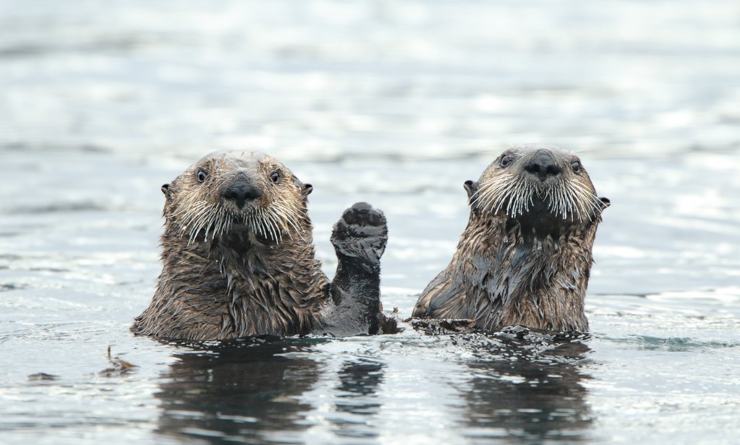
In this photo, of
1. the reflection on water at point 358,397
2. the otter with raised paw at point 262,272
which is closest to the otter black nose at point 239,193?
the otter with raised paw at point 262,272

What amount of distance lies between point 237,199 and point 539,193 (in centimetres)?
191

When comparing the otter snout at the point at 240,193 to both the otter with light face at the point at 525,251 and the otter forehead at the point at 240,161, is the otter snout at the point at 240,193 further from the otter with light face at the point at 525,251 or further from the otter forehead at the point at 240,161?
the otter with light face at the point at 525,251

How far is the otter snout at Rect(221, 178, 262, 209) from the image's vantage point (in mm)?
8312

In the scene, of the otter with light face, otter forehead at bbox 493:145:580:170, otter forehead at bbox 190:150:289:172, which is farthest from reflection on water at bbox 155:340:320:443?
otter forehead at bbox 493:145:580:170

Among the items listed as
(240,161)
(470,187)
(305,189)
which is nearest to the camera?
(240,161)

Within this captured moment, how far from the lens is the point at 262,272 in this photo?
875 centimetres

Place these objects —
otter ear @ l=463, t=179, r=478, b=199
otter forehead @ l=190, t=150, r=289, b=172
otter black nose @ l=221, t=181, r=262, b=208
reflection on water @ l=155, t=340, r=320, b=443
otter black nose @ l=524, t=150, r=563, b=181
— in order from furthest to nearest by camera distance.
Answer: otter ear @ l=463, t=179, r=478, b=199, otter black nose @ l=524, t=150, r=563, b=181, otter forehead @ l=190, t=150, r=289, b=172, otter black nose @ l=221, t=181, r=262, b=208, reflection on water @ l=155, t=340, r=320, b=443

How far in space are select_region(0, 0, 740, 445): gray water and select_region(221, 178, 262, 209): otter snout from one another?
3.12 ft

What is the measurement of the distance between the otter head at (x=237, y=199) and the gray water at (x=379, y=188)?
0.75 metres

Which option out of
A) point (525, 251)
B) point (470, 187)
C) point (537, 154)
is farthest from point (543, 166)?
point (470, 187)

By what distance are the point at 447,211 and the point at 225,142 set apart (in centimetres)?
451

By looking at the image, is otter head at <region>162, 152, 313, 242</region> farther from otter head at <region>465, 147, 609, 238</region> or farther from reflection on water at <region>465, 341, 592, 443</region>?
reflection on water at <region>465, 341, 592, 443</region>

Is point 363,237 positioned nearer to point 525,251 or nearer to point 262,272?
point 262,272

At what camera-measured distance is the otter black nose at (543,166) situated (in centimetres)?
882
